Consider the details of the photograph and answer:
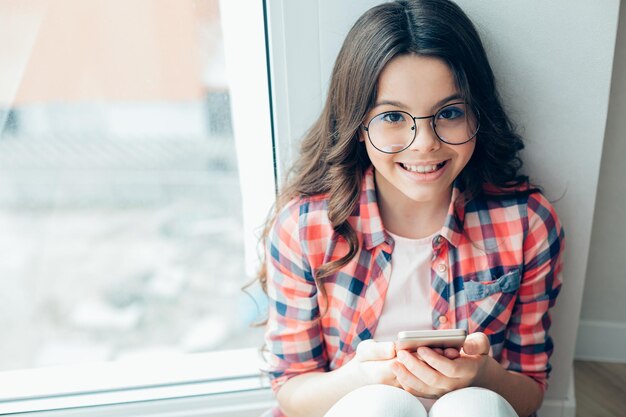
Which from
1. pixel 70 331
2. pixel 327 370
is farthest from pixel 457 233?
pixel 70 331

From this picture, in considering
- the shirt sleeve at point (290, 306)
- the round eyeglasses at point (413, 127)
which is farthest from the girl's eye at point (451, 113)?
the shirt sleeve at point (290, 306)

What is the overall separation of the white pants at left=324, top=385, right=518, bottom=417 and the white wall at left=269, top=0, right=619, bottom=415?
420 mm

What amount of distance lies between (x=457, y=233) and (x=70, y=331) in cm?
98

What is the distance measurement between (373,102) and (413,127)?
69mm

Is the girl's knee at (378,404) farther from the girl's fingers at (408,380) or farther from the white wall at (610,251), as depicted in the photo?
the white wall at (610,251)

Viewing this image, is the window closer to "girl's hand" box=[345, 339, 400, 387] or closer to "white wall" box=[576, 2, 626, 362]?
"girl's hand" box=[345, 339, 400, 387]

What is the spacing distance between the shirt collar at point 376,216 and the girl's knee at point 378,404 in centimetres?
24

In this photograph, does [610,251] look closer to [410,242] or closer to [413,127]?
[410,242]

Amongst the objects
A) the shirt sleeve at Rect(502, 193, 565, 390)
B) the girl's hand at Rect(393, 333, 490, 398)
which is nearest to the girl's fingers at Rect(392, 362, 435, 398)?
the girl's hand at Rect(393, 333, 490, 398)

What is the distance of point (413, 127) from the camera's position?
0.92 metres

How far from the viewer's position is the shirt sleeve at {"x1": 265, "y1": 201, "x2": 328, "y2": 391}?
107 centimetres

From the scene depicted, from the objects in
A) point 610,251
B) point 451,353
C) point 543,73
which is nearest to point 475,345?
point 451,353

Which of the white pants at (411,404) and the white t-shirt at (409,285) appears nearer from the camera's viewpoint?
the white pants at (411,404)

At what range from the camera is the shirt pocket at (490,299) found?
3.49 feet
